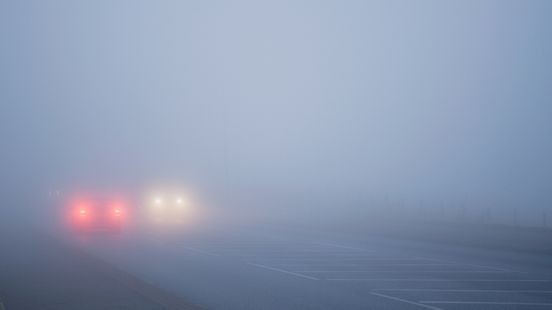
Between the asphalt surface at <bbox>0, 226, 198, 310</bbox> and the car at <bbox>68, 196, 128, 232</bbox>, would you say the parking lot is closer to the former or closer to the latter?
the asphalt surface at <bbox>0, 226, 198, 310</bbox>

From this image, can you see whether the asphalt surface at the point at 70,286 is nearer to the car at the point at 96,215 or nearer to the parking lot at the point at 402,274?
the parking lot at the point at 402,274

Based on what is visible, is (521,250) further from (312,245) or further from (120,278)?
(120,278)

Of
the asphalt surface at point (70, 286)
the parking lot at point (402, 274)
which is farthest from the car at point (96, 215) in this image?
the asphalt surface at point (70, 286)

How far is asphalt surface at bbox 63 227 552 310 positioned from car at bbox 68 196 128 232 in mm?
3376

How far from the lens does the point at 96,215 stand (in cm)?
3419

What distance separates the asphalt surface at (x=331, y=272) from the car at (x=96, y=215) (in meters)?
3.38

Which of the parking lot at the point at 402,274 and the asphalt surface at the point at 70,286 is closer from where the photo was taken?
the asphalt surface at the point at 70,286

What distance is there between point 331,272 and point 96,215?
61.1 ft

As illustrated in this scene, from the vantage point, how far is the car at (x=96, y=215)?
3394 centimetres

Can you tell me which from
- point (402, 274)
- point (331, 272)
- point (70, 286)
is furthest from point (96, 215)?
point (402, 274)

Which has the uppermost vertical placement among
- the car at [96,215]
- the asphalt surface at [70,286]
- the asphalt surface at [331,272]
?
the car at [96,215]

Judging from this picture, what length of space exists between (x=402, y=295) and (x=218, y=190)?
6579cm

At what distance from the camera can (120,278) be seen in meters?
16.1

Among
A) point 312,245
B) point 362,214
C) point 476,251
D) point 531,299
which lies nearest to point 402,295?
point 531,299
